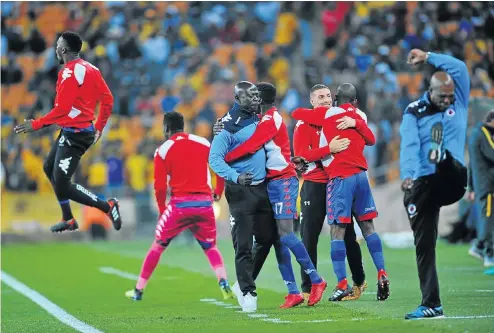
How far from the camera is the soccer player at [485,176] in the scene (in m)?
15.6

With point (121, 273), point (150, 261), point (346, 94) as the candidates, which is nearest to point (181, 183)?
point (150, 261)

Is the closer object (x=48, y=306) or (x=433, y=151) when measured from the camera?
(x=433, y=151)

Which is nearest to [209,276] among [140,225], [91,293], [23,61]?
[91,293]

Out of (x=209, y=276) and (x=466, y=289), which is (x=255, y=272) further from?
(x=209, y=276)

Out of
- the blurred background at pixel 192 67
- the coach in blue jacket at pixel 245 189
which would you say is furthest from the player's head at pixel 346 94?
the blurred background at pixel 192 67

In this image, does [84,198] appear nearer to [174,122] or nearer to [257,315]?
[174,122]

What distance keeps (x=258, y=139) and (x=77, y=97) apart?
200cm

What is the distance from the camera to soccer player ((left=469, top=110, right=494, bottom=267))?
15648 mm

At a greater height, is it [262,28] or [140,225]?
[262,28]

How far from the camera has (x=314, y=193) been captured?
39.2 feet

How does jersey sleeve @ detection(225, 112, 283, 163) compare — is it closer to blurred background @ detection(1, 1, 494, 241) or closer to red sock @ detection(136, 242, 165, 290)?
red sock @ detection(136, 242, 165, 290)

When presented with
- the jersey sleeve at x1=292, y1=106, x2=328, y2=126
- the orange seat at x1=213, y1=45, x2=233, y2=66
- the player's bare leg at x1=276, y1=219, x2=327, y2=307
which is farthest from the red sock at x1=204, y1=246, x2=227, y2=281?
the orange seat at x1=213, y1=45, x2=233, y2=66

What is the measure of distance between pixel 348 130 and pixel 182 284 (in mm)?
4763

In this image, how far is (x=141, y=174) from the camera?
28531 mm
